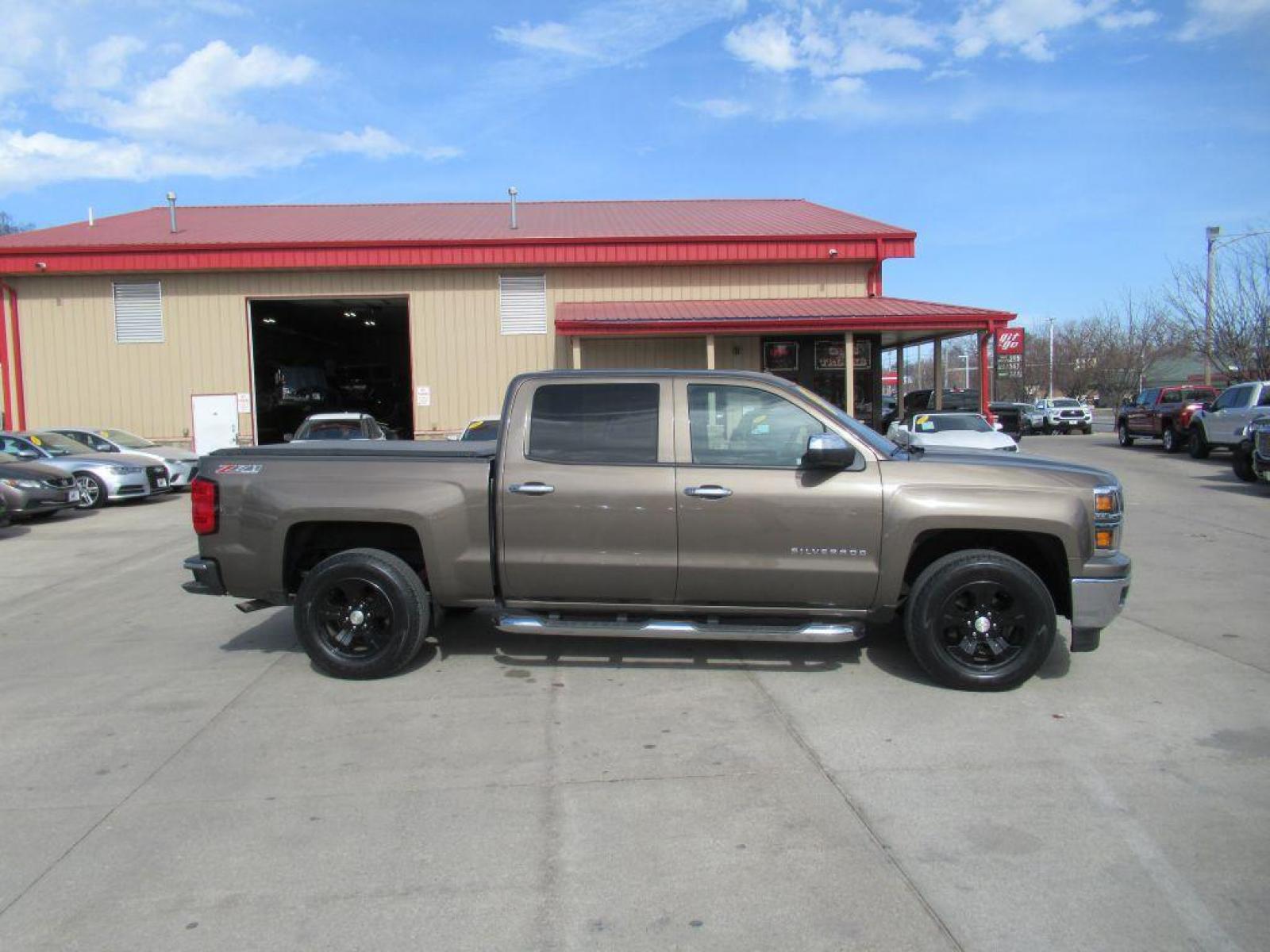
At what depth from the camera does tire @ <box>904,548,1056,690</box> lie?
546 cm

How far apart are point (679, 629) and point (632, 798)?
1.53 metres

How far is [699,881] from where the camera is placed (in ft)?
11.5

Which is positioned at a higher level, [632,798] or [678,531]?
[678,531]

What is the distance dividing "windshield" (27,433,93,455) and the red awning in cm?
1013

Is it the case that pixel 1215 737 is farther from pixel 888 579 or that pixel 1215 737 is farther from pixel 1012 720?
pixel 888 579

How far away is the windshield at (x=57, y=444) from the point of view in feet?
55.3

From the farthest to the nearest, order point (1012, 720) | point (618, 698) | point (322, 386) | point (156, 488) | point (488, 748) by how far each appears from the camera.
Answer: point (322, 386) < point (156, 488) < point (618, 698) < point (1012, 720) < point (488, 748)

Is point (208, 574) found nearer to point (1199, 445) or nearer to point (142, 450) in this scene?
point (142, 450)

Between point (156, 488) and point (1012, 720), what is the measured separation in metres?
16.0

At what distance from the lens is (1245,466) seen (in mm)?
17953

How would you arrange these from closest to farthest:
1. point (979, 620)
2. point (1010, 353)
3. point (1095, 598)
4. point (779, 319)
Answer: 1. point (1095, 598)
2. point (979, 620)
3. point (779, 319)
4. point (1010, 353)

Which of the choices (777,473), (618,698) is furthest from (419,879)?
(777,473)

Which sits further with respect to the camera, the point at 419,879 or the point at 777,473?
the point at 777,473

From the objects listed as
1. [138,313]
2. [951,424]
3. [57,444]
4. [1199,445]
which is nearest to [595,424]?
[951,424]
